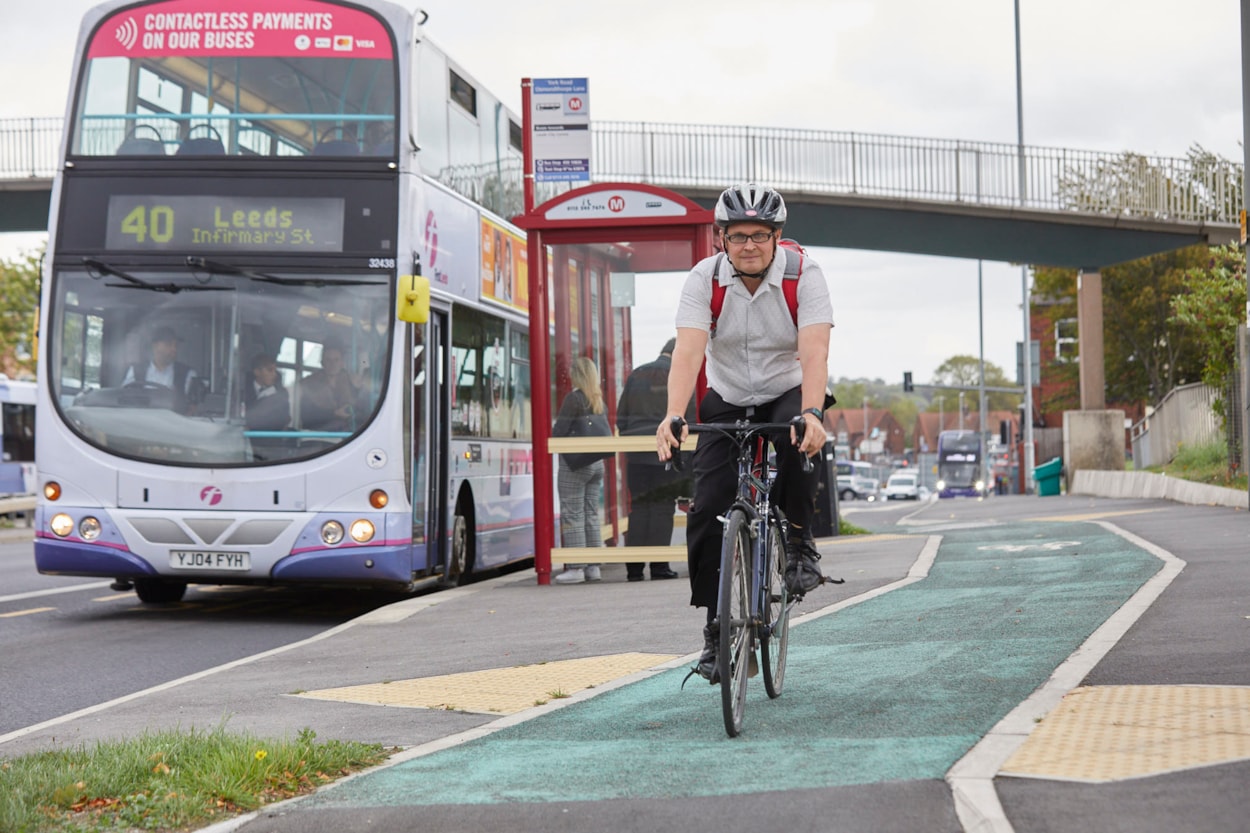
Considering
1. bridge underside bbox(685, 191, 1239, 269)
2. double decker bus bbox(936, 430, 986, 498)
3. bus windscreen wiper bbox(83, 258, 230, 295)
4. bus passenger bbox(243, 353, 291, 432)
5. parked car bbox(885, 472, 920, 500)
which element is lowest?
parked car bbox(885, 472, 920, 500)

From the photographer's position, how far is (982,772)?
4.92 metres

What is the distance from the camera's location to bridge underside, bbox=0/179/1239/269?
2677cm

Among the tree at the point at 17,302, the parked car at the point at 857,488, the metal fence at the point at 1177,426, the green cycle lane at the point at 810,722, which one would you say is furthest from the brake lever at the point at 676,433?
the parked car at the point at 857,488

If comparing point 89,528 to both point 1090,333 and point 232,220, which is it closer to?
point 232,220

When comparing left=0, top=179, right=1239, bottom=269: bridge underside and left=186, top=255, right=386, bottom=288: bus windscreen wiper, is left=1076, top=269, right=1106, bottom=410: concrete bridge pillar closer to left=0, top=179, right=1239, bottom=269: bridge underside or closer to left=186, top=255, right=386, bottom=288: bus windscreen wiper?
left=0, top=179, right=1239, bottom=269: bridge underside

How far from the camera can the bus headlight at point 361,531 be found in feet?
40.7

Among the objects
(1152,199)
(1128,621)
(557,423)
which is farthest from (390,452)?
(1152,199)

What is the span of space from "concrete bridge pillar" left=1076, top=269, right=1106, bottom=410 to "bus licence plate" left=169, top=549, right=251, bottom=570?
79.5 feet

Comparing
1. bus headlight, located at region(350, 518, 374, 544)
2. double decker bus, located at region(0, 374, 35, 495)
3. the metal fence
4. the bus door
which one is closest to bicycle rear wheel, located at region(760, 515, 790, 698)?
bus headlight, located at region(350, 518, 374, 544)

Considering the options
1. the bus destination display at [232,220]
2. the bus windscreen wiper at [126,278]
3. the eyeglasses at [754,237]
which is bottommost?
the eyeglasses at [754,237]

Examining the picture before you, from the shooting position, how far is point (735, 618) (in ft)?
19.9

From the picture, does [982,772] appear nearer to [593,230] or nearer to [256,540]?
[256,540]

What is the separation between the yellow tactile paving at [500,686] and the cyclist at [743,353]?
124 cm

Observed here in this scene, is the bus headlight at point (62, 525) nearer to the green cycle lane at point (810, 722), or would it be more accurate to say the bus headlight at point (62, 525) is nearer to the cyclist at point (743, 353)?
the green cycle lane at point (810, 722)
